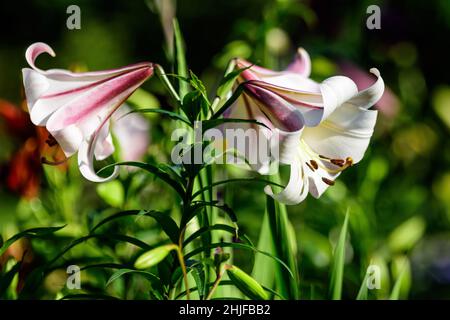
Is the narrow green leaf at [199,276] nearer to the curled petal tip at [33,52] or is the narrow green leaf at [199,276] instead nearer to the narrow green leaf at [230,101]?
the narrow green leaf at [230,101]

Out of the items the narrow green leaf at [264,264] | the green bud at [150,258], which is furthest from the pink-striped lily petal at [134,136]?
the green bud at [150,258]

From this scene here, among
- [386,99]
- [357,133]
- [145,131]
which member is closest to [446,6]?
[386,99]

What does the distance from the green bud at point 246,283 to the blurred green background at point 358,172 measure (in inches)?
8.8

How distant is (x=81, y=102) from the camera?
769mm

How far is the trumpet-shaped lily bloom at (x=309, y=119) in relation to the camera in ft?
2.43

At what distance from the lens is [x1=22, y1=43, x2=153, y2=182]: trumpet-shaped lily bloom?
0.76 m

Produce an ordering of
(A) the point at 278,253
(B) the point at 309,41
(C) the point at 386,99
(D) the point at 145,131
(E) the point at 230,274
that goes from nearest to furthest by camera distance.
→ (E) the point at 230,274
(A) the point at 278,253
(D) the point at 145,131
(C) the point at 386,99
(B) the point at 309,41

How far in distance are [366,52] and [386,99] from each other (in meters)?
0.22

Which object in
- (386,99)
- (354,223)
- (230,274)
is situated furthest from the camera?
(386,99)

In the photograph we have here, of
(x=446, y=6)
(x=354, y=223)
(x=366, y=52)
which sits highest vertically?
(x=446, y=6)

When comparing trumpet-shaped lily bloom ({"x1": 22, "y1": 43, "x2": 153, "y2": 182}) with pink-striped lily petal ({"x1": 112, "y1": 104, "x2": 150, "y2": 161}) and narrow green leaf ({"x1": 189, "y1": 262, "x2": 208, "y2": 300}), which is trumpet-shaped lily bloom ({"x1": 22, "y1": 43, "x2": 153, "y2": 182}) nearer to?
narrow green leaf ({"x1": 189, "y1": 262, "x2": 208, "y2": 300})

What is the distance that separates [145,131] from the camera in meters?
1.21

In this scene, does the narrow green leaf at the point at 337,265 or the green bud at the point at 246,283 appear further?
the narrow green leaf at the point at 337,265
